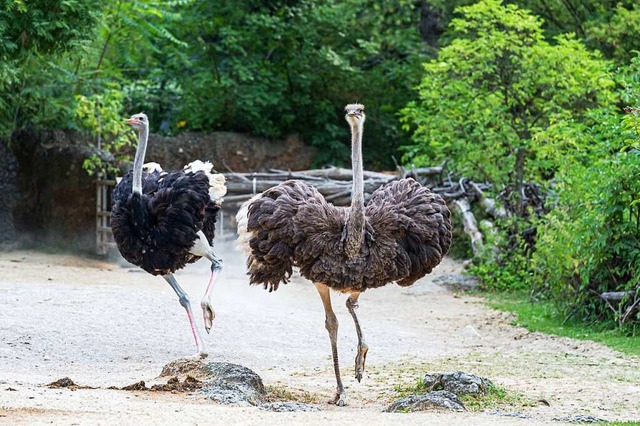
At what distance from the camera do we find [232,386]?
764cm

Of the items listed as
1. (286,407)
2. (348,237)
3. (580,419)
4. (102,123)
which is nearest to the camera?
(580,419)

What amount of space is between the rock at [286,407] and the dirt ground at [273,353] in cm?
24

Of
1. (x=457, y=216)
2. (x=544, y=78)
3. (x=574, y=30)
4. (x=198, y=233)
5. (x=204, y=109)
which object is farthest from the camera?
(x=204, y=109)

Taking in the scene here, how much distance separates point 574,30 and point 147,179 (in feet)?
39.7

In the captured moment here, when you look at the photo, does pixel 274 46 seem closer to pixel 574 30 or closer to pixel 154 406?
pixel 574 30

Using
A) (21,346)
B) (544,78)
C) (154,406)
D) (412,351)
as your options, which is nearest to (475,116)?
(544,78)

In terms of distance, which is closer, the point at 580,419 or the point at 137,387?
the point at 580,419

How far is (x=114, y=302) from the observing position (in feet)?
38.5

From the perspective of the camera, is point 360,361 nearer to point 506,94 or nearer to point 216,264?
point 216,264

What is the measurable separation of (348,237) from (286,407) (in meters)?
1.38

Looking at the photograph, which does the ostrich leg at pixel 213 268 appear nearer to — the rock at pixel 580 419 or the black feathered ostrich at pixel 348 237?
the black feathered ostrich at pixel 348 237

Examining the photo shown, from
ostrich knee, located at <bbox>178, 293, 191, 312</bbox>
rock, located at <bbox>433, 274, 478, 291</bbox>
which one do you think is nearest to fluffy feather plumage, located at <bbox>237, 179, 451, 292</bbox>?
ostrich knee, located at <bbox>178, 293, 191, 312</bbox>

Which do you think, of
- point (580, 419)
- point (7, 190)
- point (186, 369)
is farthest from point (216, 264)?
point (7, 190)

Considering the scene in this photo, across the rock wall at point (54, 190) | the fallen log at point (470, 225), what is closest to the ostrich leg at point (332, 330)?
the fallen log at point (470, 225)
